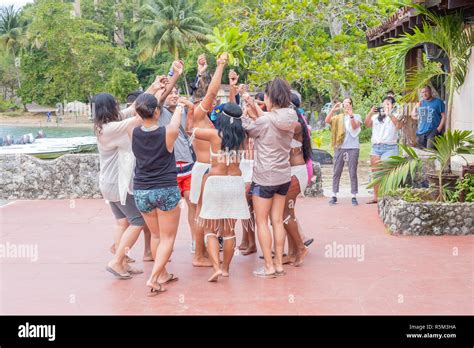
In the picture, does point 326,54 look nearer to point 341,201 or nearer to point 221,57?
point 341,201

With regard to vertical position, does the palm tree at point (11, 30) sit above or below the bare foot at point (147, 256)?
above

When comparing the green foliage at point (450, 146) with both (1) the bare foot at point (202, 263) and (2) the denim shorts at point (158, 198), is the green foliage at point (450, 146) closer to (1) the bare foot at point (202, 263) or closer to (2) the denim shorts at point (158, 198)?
(1) the bare foot at point (202, 263)

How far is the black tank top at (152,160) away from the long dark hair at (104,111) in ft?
1.94

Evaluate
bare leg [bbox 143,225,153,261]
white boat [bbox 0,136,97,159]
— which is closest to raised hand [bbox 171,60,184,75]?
bare leg [bbox 143,225,153,261]

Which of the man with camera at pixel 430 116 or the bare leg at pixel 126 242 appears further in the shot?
the man with camera at pixel 430 116

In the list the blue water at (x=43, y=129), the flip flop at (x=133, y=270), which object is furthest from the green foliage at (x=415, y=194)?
the blue water at (x=43, y=129)

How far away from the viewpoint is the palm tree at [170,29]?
46781mm

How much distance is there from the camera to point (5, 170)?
478 inches

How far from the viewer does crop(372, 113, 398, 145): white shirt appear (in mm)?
10712

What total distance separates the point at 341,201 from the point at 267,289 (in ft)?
17.6

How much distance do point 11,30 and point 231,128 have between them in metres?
58.2

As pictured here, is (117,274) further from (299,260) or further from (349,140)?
(349,140)

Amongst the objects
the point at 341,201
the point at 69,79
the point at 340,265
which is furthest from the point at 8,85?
the point at 340,265

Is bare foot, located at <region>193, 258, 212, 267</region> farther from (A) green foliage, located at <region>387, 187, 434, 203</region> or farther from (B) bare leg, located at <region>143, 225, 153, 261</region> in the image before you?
(A) green foliage, located at <region>387, 187, 434, 203</region>
